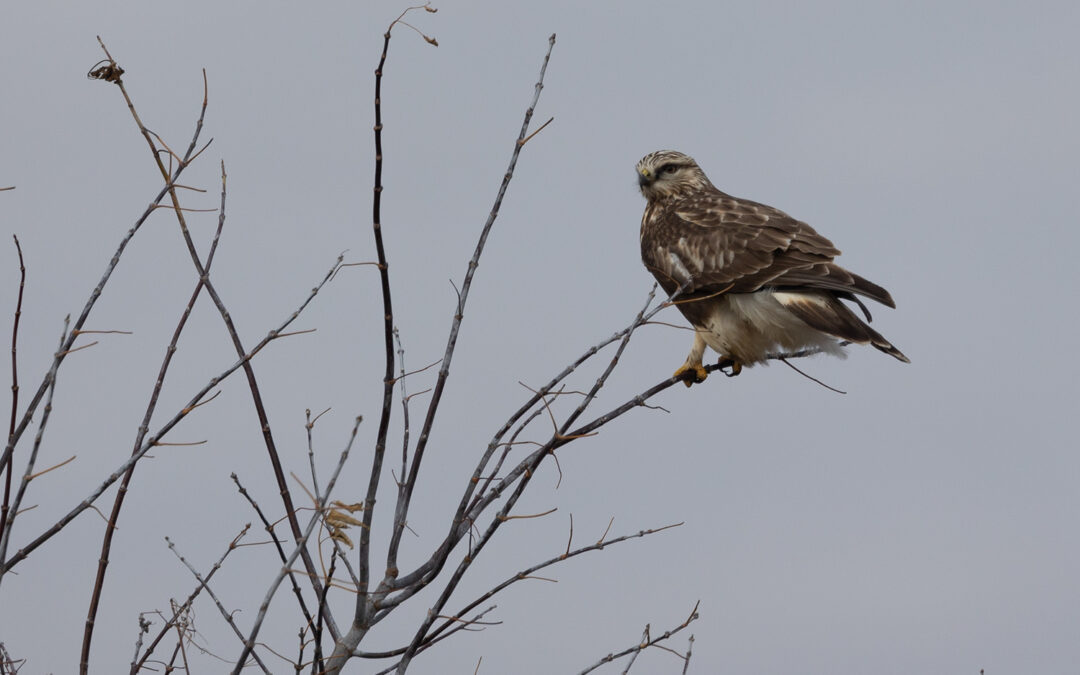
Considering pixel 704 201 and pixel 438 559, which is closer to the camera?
pixel 438 559

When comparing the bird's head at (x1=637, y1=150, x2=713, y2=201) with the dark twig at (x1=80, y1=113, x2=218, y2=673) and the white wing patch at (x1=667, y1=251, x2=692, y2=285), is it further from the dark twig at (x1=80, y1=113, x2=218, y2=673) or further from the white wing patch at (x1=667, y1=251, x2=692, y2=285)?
the dark twig at (x1=80, y1=113, x2=218, y2=673)

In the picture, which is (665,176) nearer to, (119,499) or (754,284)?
(754,284)

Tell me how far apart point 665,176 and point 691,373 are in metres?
1.99

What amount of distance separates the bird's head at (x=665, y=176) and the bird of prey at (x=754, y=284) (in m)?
0.70

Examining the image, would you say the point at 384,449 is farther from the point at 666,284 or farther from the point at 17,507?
the point at 666,284

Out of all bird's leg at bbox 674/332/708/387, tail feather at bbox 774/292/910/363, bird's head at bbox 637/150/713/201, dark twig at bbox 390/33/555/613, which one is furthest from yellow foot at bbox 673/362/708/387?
dark twig at bbox 390/33/555/613

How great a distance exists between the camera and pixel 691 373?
651 cm

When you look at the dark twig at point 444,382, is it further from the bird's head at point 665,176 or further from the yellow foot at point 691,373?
the bird's head at point 665,176

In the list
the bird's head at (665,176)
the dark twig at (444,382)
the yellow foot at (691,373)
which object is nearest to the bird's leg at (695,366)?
the yellow foot at (691,373)

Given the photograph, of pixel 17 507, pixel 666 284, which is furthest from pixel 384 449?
pixel 666 284

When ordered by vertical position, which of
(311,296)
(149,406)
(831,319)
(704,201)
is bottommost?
(149,406)

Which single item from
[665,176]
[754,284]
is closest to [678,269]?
[754,284]

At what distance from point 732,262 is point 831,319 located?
0.79 metres

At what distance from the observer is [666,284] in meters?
6.78
